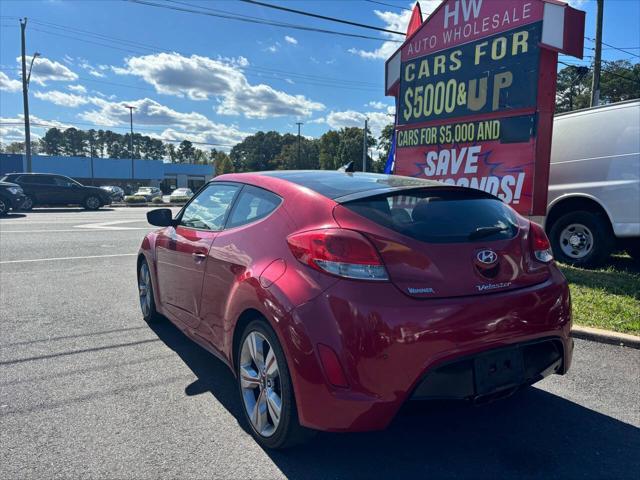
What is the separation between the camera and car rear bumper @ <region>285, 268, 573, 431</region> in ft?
7.59

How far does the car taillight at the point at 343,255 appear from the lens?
241 cm

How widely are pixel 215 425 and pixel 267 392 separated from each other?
55 cm

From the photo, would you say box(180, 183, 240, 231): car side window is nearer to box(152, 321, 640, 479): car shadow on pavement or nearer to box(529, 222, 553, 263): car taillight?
box(152, 321, 640, 479): car shadow on pavement

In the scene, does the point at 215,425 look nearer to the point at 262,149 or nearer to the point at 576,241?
the point at 576,241

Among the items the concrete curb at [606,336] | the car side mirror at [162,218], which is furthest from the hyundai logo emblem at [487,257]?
the car side mirror at [162,218]

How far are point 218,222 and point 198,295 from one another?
1.78ft

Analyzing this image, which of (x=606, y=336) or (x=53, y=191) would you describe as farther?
(x=53, y=191)

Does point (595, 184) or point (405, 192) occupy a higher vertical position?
point (595, 184)

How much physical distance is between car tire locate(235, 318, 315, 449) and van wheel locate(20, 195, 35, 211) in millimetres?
19962

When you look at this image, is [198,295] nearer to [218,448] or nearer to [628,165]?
[218,448]

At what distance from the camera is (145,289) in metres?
5.19

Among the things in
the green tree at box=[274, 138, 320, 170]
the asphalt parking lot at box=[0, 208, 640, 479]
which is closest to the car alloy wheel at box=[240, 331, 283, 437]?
the asphalt parking lot at box=[0, 208, 640, 479]

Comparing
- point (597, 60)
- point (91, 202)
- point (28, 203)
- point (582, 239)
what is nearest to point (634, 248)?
point (582, 239)

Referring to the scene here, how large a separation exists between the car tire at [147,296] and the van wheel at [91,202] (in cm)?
2003
